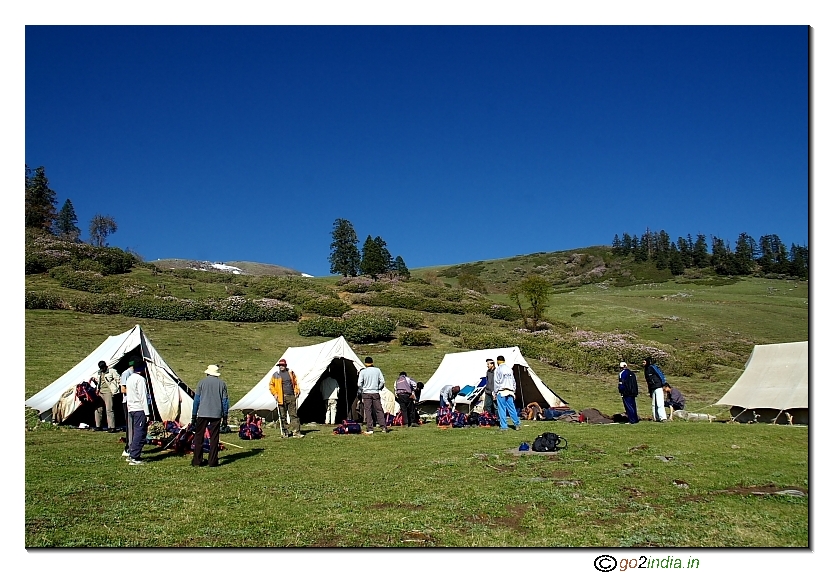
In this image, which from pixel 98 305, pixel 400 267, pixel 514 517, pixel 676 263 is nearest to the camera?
pixel 514 517

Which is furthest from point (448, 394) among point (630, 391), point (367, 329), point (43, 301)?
point (43, 301)

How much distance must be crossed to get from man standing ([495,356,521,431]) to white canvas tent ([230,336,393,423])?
4.08 m

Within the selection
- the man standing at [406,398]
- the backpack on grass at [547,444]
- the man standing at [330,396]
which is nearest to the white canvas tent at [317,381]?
the man standing at [330,396]

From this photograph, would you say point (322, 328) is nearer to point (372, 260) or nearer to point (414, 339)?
point (414, 339)

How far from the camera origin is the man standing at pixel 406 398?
18.1 m

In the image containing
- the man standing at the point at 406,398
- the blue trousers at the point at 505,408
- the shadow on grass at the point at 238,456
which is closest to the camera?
the shadow on grass at the point at 238,456

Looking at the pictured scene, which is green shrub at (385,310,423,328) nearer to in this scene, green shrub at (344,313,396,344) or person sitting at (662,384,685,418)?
green shrub at (344,313,396,344)

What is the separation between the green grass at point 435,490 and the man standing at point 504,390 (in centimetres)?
86

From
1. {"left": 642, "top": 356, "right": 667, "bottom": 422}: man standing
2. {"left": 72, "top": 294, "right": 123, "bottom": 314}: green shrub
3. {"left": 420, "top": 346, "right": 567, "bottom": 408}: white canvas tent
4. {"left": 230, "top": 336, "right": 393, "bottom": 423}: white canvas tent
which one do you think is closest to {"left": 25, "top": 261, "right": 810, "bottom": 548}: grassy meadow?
{"left": 642, "top": 356, "right": 667, "bottom": 422}: man standing

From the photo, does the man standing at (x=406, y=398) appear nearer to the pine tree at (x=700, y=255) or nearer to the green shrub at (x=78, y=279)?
the green shrub at (x=78, y=279)

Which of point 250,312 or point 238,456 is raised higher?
point 250,312

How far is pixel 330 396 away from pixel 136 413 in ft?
28.1

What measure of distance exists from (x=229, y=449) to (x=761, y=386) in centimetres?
1393

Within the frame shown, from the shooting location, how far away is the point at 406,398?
1823 centimetres
